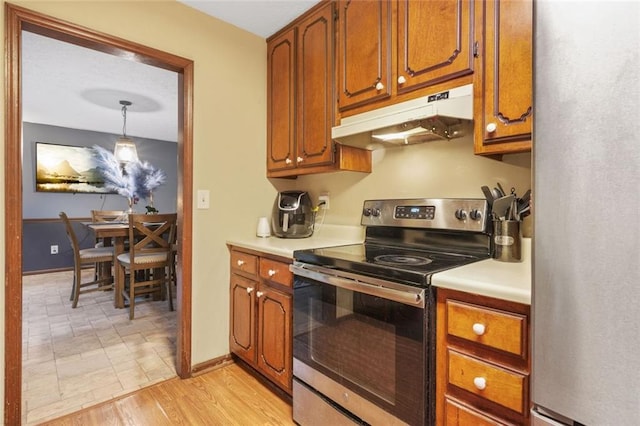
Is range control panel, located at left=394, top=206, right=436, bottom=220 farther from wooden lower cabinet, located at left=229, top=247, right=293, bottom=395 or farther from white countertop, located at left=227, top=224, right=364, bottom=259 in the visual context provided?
wooden lower cabinet, located at left=229, top=247, right=293, bottom=395

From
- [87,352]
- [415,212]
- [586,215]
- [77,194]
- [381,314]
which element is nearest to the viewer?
[586,215]

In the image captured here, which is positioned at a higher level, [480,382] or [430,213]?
[430,213]

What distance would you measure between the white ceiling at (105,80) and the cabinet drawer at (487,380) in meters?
2.03

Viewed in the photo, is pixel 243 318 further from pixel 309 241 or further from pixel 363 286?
pixel 363 286

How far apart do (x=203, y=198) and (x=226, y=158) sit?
0.32 metres

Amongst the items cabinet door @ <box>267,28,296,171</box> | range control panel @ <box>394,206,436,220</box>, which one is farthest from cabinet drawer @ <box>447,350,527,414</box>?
cabinet door @ <box>267,28,296,171</box>

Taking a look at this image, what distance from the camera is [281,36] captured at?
87.9 inches

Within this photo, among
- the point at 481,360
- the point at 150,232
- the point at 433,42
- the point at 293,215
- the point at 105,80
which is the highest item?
the point at 105,80

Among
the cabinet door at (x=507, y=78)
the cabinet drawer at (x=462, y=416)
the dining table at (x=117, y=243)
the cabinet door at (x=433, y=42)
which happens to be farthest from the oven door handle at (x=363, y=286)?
the dining table at (x=117, y=243)

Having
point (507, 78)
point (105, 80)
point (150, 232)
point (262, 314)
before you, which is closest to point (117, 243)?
point (150, 232)

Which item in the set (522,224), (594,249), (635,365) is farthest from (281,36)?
(635,365)

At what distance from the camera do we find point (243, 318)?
2.02m

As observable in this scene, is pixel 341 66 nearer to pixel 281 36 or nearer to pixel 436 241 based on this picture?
pixel 281 36

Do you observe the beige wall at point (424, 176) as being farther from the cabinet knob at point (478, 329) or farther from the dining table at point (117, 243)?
the dining table at point (117, 243)
